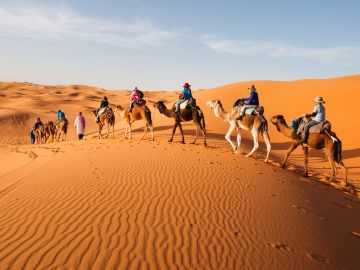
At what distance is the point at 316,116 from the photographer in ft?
34.7

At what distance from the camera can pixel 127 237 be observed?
493cm

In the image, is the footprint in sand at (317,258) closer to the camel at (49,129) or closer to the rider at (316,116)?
the rider at (316,116)

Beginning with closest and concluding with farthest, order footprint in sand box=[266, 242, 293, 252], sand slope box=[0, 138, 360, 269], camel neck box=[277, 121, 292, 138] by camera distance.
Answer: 1. sand slope box=[0, 138, 360, 269]
2. footprint in sand box=[266, 242, 293, 252]
3. camel neck box=[277, 121, 292, 138]

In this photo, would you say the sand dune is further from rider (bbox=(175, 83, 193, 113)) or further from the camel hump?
rider (bbox=(175, 83, 193, 113))

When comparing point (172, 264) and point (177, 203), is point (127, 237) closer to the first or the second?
point (172, 264)

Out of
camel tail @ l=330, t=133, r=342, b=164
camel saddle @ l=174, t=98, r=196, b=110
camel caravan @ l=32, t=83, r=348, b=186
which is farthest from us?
camel saddle @ l=174, t=98, r=196, b=110

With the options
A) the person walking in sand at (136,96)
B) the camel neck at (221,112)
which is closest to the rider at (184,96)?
the camel neck at (221,112)

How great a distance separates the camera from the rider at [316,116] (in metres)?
10.4

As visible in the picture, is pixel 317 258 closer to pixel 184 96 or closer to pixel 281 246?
pixel 281 246

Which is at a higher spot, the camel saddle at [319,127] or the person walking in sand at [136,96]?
the person walking in sand at [136,96]

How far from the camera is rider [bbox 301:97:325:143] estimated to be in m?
10.4

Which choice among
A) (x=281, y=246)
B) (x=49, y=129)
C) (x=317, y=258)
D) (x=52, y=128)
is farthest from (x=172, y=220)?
(x=52, y=128)

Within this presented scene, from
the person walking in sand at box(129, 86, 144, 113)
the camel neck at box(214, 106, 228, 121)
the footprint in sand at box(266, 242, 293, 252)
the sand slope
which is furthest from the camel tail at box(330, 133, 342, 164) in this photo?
the person walking in sand at box(129, 86, 144, 113)

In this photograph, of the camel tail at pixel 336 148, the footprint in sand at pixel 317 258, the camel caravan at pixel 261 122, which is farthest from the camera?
the camel caravan at pixel 261 122
